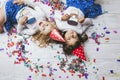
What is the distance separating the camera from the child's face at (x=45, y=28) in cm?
153

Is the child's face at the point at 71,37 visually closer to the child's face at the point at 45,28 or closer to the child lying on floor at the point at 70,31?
the child lying on floor at the point at 70,31

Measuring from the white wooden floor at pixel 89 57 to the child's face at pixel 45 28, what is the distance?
4.1 inches

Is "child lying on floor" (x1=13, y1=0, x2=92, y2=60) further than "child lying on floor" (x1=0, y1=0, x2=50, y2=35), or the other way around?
"child lying on floor" (x1=0, y1=0, x2=50, y2=35)

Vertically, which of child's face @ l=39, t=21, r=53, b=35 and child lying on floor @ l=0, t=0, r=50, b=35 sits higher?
child lying on floor @ l=0, t=0, r=50, b=35

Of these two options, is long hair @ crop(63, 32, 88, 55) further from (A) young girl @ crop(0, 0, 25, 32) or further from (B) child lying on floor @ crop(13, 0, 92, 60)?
(A) young girl @ crop(0, 0, 25, 32)

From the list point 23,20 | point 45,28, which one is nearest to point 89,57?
point 45,28

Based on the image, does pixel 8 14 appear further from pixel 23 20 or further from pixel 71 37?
pixel 71 37

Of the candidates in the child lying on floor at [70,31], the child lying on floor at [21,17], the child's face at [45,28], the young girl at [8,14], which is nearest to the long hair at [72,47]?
the child lying on floor at [70,31]

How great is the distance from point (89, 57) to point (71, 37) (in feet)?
0.59

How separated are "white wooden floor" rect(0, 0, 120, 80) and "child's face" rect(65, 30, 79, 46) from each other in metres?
0.10

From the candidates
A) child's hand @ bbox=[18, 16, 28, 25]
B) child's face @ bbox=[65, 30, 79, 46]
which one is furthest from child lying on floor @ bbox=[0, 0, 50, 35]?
child's face @ bbox=[65, 30, 79, 46]

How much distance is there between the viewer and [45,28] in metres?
1.53

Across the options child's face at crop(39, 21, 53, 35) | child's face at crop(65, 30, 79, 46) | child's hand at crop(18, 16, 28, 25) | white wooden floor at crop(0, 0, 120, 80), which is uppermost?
child's hand at crop(18, 16, 28, 25)

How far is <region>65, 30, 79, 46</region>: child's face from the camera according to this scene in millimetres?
1457
